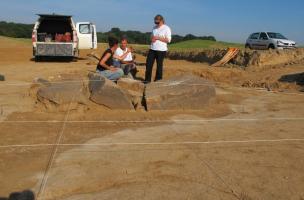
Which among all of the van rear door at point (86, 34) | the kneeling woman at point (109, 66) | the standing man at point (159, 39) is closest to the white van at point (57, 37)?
the van rear door at point (86, 34)

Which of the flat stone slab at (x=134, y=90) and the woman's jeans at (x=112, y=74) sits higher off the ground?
the woman's jeans at (x=112, y=74)

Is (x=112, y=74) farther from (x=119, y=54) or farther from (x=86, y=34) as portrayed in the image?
(x=86, y=34)

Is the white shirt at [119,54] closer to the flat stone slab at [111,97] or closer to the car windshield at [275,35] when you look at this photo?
the flat stone slab at [111,97]

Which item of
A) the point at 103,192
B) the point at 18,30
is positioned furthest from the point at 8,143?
the point at 18,30

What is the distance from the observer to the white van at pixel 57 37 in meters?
19.0

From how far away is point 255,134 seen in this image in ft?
22.4

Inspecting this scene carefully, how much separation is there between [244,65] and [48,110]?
11.6m

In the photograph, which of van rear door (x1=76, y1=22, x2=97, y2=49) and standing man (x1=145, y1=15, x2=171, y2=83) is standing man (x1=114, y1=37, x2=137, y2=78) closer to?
standing man (x1=145, y1=15, x2=171, y2=83)

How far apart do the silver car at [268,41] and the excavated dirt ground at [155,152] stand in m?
Result: 15.6

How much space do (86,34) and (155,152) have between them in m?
16.4

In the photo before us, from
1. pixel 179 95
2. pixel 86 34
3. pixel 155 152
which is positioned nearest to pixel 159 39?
pixel 179 95

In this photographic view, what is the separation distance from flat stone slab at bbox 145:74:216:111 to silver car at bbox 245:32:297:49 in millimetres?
16348

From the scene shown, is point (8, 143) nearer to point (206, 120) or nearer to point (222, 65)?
point (206, 120)

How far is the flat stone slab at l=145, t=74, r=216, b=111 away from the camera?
27.8ft
